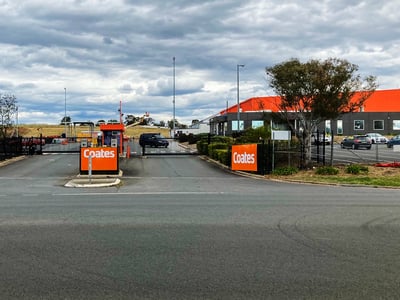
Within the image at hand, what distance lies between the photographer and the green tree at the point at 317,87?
2470cm

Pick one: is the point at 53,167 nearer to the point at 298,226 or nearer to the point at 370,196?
the point at 370,196

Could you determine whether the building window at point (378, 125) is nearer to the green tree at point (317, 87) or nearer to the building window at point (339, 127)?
the building window at point (339, 127)

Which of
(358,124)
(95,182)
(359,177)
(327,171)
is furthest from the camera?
(358,124)

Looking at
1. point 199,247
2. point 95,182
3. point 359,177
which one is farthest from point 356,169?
point 199,247

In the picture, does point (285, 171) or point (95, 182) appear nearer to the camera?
point (95, 182)

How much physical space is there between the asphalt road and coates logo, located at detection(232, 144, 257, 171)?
1083 centimetres

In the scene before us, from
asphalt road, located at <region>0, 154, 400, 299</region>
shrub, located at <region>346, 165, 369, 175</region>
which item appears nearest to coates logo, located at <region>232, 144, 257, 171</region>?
shrub, located at <region>346, 165, 369, 175</region>

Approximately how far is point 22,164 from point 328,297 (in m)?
29.7

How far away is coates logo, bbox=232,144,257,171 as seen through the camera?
A: 25.9m

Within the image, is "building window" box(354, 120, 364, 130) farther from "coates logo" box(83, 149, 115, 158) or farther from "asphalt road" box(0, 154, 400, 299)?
"asphalt road" box(0, 154, 400, 299)

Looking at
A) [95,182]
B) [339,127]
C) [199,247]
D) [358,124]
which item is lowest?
[95,182]

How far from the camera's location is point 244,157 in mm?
26750

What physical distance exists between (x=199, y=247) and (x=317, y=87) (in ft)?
61.7

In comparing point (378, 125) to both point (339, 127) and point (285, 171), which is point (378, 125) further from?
point (285, 171)
